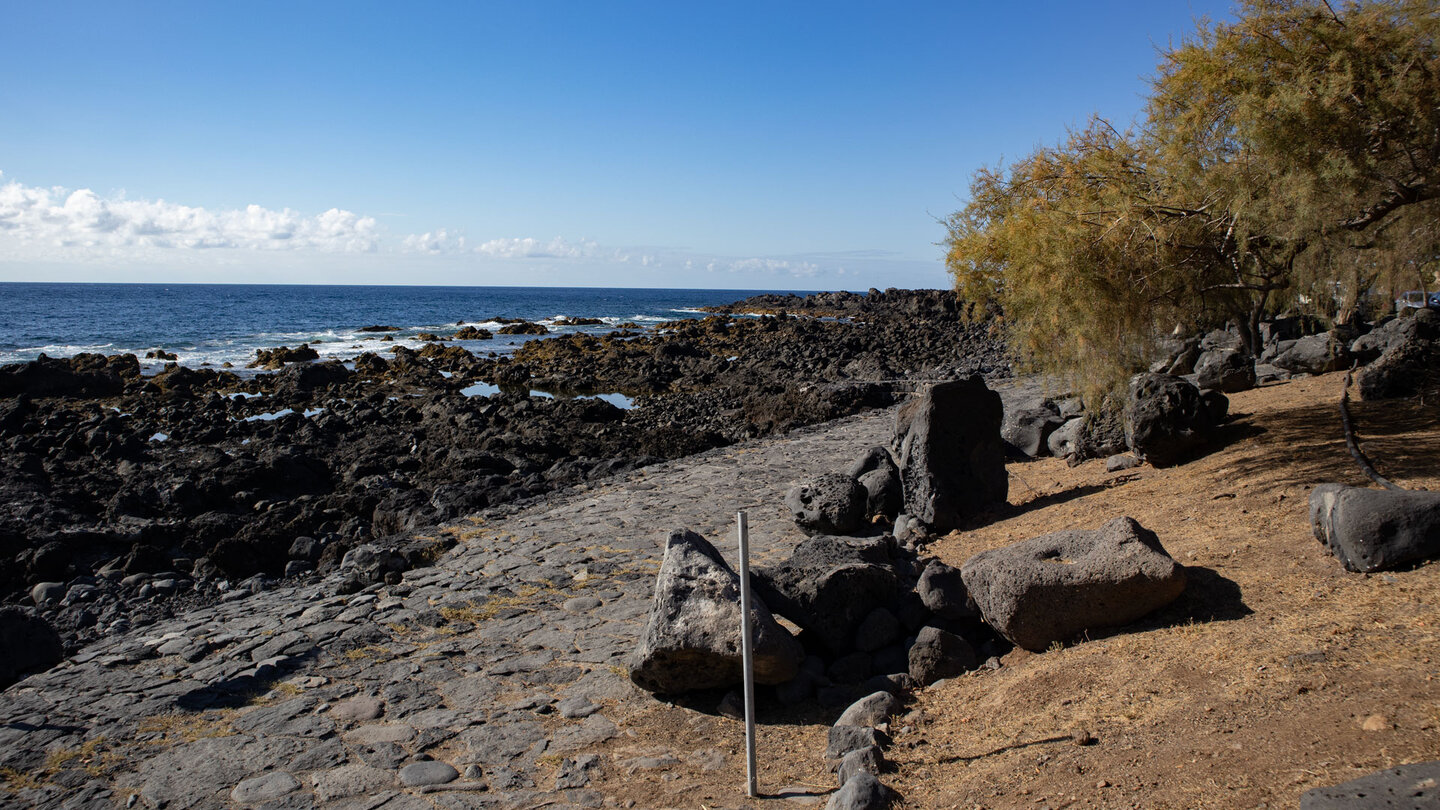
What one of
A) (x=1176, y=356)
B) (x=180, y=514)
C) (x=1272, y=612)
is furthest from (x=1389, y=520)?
(x=180, y=514)

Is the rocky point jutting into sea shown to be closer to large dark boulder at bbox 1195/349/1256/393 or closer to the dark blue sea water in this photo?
large dark boulder at bbox 1195/349/1256/393

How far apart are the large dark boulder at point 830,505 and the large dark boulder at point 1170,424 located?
343 centimetres

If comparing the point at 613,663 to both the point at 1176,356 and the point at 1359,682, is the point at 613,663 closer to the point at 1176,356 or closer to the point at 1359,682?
the point at 1359,682

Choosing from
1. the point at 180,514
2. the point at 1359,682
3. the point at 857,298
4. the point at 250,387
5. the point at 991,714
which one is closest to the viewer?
the point at 1359,682

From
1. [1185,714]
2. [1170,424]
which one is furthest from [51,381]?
[1185,714]

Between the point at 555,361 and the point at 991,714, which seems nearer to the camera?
the point at 991,714

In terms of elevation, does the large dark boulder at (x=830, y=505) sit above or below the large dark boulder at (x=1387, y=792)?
below

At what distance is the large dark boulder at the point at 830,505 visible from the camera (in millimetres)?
10242

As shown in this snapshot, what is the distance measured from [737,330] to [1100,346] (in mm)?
44495

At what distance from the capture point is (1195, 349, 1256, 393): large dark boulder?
1489 cm

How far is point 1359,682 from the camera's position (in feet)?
14.4

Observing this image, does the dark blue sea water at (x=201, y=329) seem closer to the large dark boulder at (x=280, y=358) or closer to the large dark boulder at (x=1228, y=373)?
the large dark boulder at (x=280, y=358)

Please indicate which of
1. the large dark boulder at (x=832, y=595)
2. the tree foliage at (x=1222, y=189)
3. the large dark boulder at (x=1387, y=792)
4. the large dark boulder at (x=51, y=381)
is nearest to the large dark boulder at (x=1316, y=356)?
the tree foliage at (x=1222, y=189)

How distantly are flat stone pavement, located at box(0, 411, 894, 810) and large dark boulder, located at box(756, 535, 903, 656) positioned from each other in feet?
4.41
